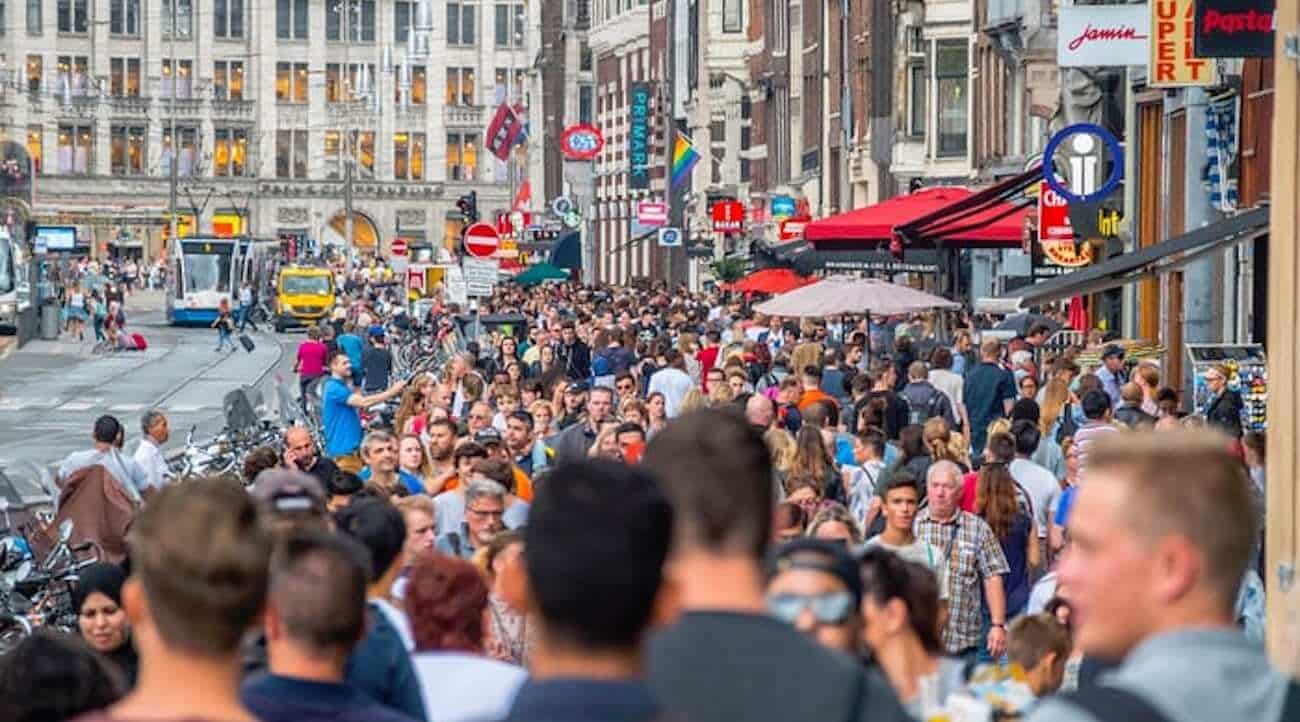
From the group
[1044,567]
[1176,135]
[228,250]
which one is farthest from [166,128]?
[1044,567]

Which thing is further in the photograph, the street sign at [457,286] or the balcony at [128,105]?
the balcony at [128,105]

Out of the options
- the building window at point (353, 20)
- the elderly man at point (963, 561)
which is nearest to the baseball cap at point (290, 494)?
the elderly man at point (963, 561)

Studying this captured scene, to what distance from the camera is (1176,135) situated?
3419 cm

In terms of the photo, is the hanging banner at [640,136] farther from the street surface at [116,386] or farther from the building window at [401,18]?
the building window at [401,18]

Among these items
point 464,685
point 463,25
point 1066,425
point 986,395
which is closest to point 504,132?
point 986,395

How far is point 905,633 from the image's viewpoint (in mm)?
7141

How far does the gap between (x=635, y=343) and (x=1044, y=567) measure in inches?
834

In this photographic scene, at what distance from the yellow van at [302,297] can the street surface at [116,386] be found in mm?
6215

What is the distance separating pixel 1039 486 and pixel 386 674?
8551 mm

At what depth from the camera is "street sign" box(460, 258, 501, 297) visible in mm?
37000

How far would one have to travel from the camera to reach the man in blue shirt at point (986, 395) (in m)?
24.0

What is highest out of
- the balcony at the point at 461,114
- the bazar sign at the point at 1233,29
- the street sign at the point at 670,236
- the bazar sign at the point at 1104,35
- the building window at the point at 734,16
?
the balcony at the point at 461,114

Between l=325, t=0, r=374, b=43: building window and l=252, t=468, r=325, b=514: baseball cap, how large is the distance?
148756 mm

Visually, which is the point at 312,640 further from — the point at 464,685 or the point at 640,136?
the point at 640,136
